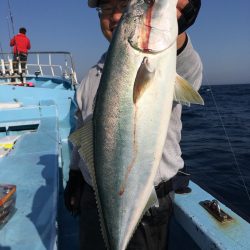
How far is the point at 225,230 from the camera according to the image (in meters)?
2.51

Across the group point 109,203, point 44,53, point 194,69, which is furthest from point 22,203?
point 44,53

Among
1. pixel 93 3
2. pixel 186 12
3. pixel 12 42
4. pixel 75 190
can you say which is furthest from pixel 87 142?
pixel 12 42

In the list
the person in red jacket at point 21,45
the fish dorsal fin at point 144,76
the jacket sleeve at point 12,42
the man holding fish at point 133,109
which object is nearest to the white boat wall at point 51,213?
the man holding fish at point 133,109

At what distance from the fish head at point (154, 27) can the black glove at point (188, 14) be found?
0.83ft

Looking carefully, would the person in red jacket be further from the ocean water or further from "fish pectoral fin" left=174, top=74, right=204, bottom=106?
"fish pectoral fin" left=174, top=74, right=204, bottom=106

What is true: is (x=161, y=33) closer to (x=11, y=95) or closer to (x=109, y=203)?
(x=109, y=203)

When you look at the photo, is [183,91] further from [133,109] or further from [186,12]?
[186,12]

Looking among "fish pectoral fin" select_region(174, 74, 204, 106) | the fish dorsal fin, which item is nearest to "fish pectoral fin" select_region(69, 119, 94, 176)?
the fish dorsal fin

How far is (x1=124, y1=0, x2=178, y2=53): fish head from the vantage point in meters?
1.47

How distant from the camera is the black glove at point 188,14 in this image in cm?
173

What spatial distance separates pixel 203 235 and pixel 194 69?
1.24 meters

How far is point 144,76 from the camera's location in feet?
4.75

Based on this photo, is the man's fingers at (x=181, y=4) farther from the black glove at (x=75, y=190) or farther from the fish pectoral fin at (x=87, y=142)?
the black glove at (x=75, y=190)

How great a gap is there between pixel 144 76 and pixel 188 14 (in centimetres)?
51
